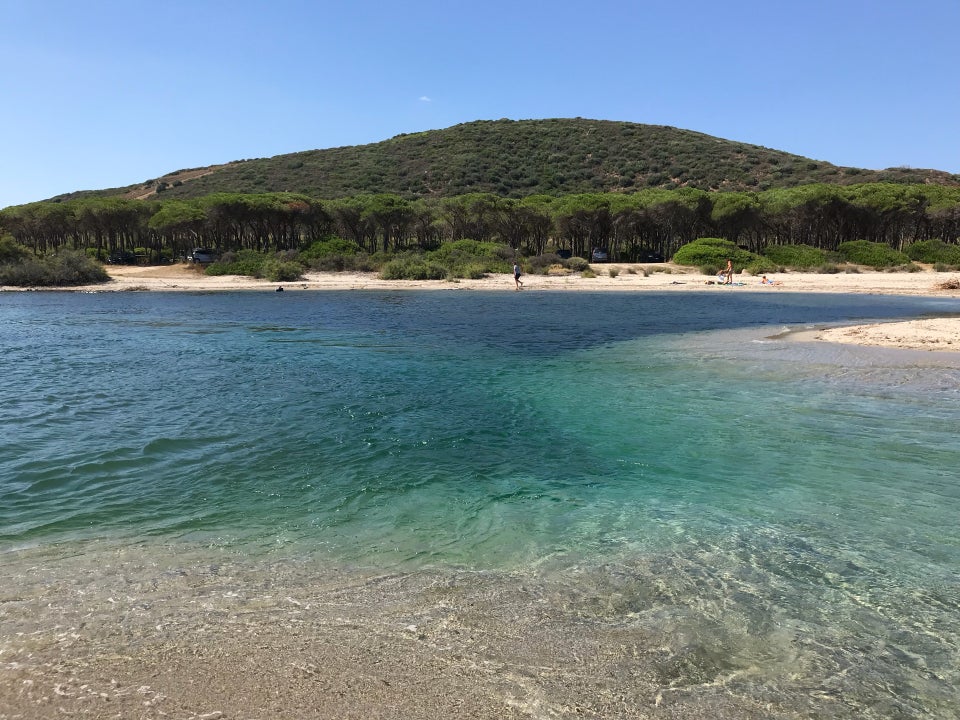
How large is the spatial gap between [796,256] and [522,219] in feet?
79.4

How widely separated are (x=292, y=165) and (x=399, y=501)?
10913 centimetres

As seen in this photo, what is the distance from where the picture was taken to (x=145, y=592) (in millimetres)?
4957

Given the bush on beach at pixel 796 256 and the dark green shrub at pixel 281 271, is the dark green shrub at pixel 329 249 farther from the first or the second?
the bush on beach at pixel 796 256

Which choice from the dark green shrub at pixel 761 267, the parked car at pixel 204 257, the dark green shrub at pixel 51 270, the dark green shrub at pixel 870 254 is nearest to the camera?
the dark green shrub at pixel 51 270

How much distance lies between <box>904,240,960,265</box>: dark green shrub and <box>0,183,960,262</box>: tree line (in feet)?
9.74

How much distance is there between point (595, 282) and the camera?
46.6 metres

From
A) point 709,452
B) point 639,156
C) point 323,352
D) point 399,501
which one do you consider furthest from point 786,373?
point 639,156

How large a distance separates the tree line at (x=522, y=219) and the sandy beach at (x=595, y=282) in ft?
19.7

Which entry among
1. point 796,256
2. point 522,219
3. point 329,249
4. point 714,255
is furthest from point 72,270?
point 796,256

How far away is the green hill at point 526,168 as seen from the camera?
9244 cm

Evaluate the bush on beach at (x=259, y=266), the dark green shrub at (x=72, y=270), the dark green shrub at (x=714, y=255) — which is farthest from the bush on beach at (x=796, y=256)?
the dark green shrub at (x=72, y=270)

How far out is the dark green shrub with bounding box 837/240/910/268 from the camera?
A: 5147cm

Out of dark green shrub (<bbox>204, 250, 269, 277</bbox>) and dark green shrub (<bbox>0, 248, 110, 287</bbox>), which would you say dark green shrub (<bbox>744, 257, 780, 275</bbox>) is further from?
dark green shrub (<bbox>0, 248, 110, 287</bbox>)

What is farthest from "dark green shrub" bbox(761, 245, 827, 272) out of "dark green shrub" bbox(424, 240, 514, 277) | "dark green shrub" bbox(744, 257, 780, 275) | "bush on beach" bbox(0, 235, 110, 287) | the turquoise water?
"bush on beach" bbox(0, 235, 110, 287)
